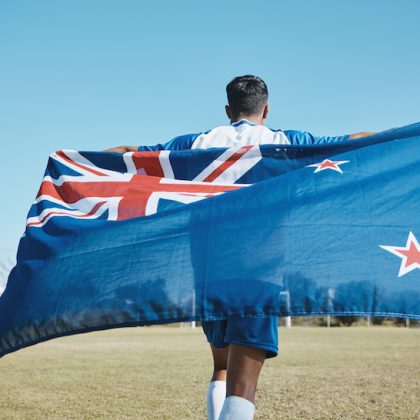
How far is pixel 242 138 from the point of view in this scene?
12.4ft

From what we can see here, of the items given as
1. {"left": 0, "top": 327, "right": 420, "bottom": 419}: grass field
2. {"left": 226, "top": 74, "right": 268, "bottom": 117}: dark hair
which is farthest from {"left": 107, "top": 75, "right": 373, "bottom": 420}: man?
{"left": 0, "top": 327, "right": 420, "bottom": 419}: grass field

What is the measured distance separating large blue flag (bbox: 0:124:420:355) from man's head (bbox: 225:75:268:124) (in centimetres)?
21

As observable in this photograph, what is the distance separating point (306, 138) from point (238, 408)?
178 cm

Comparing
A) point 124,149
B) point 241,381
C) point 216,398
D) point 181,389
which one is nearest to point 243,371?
point 241,381

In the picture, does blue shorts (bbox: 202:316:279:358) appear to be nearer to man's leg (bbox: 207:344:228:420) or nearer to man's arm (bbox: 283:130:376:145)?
man's leg (bbox: 207:344:228:420)

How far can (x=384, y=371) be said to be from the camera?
Result: 900 centimetres

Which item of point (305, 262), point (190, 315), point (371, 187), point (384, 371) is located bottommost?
point (384, 371)

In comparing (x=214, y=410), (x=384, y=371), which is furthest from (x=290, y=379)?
(x=214, y=410)

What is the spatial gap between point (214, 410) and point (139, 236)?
1.25 meters

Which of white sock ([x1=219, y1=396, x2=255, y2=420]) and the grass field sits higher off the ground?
white sock ([x1=219, y1=396, x2=255, y2=420])

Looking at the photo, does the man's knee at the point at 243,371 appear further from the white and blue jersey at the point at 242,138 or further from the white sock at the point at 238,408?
the white and blue jersey at the point at 242,138

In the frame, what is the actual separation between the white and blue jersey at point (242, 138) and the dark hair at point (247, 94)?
0.30 ft

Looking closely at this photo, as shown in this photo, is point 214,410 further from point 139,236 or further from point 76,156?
point 76,156

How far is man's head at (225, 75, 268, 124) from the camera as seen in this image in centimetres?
366
